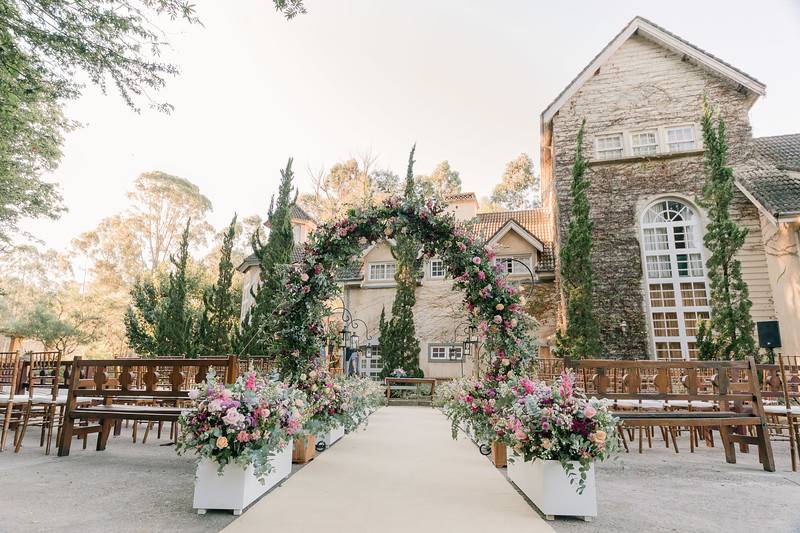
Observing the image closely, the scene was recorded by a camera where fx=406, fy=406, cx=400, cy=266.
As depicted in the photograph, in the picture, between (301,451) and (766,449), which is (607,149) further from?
(301,451)

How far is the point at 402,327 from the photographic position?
15.5 m

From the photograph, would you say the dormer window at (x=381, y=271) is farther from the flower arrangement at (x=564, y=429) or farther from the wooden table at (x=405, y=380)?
the flower arrangement at (x=564, y=429)

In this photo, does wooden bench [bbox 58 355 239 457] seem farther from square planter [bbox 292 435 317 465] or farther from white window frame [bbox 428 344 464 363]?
white window frame [bbox 428 344 464 363]

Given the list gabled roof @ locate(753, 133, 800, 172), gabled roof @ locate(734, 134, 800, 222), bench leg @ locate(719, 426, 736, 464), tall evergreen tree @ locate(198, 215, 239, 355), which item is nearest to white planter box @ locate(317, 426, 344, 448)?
bench leg @ locate(719, 426, 736, 464)

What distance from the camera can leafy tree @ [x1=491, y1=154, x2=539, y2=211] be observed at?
94.8 ft

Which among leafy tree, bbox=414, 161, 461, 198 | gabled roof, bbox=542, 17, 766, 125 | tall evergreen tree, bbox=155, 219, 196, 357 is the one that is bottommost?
tall evergreen tree, bbox=155, 219, 196, 357

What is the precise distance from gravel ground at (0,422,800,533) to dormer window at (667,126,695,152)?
34.3 ft

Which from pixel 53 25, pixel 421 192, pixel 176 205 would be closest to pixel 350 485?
pixel 421 192

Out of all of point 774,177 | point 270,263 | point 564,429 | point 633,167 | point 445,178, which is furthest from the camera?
point 445,178

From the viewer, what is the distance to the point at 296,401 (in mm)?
3717

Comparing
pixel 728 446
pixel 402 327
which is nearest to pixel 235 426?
pixel 728 446

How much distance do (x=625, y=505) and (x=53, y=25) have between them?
8565mm

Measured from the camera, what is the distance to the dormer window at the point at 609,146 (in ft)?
43.7

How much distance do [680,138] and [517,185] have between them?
54.1 feet
